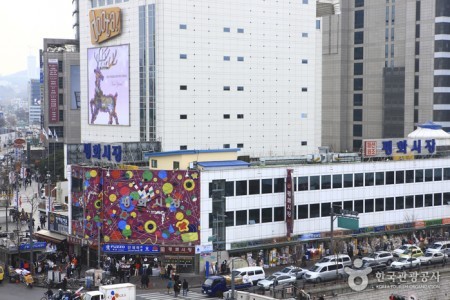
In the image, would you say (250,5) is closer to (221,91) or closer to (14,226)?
(221,91)

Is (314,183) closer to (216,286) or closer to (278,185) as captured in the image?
(278,185)

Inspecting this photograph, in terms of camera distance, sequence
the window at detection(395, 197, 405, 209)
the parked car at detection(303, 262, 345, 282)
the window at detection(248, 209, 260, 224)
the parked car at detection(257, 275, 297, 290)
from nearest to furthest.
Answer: the parked car at detection(257, 275, 297, 290) < the parked car at detection(303, 262, 345, 282) < the window at detection(248, 209, 260, 224) < the window at detection(395, 197, 405, 209)

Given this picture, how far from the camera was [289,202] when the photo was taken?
71562 millimetres

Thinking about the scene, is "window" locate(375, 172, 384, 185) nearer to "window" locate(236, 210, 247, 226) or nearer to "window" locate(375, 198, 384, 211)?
"window" locate(375, 198, 384, 211)

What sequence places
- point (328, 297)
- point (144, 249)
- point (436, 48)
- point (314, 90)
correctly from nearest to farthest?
1. point (328, 297)
2. point (144, 249)
3. point (314, 90)
4. point (436, 48)

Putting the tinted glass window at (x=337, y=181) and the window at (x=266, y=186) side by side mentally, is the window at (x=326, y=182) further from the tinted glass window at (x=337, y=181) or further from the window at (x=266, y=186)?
the window at (x=266, y=186)

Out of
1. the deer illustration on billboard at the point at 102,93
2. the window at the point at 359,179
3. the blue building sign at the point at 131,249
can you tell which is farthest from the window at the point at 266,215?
the deer illustration on billboard at the point at 102,93

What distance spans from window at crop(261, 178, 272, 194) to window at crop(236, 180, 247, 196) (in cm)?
212

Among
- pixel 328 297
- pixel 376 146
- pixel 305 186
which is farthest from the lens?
pixel 376 146

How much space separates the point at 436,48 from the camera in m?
127

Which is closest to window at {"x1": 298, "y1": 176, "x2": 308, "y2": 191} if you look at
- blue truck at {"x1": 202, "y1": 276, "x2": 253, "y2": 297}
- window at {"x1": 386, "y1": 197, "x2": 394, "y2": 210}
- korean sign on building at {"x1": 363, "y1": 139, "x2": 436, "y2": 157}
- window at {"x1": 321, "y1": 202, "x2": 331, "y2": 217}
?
window at {"x1": 321, "y1": 202, "x2": 331, "y2": 217}

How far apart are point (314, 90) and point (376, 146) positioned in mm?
27236

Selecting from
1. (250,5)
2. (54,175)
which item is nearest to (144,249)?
(250,5)

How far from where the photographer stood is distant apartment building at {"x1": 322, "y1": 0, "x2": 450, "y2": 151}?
12781cm
